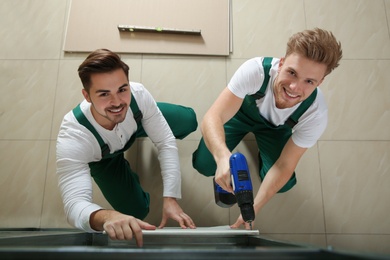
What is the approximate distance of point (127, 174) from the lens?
1.37 m

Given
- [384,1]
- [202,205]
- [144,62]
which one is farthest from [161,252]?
[384,1]

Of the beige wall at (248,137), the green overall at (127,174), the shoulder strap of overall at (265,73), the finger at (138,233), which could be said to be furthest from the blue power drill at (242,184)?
the beige wall at (248,137)

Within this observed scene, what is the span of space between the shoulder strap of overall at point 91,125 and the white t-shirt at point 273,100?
41cm

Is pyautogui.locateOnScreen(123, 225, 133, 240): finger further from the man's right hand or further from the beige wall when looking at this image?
the beige wall

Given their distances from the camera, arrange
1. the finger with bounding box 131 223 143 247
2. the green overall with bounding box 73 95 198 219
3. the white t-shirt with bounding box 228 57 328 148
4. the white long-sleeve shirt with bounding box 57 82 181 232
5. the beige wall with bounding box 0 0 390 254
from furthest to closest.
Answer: the beige wall with bounding box 0 0 390 254 → the green overall with bounding box 73 95 198 219 → the white t-shirt with bounding box 228 57 328 148 → the white long-sleeve shirt with bounding box 57 82 181 232 → the finger with bounding box 131 223 143 247

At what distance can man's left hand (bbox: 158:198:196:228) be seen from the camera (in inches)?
45.8

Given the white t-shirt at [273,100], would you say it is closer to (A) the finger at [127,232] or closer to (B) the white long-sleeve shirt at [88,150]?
(B) the white long-sleeve shirt at [88,150]

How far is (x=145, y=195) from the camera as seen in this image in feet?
4.75

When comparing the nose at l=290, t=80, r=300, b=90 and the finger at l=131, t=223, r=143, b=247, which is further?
the nose at l=290, t=80, r=300, b=90

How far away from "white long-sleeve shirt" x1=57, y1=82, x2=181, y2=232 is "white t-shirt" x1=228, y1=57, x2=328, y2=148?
1.27 feet

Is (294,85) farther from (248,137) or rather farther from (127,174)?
(127,174)

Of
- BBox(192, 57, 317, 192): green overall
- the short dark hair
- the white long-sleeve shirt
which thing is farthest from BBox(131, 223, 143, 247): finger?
BBox(192, 57, 317, 192): green overall

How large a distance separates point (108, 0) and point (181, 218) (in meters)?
1.54

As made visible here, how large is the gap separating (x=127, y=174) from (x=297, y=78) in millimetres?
907
